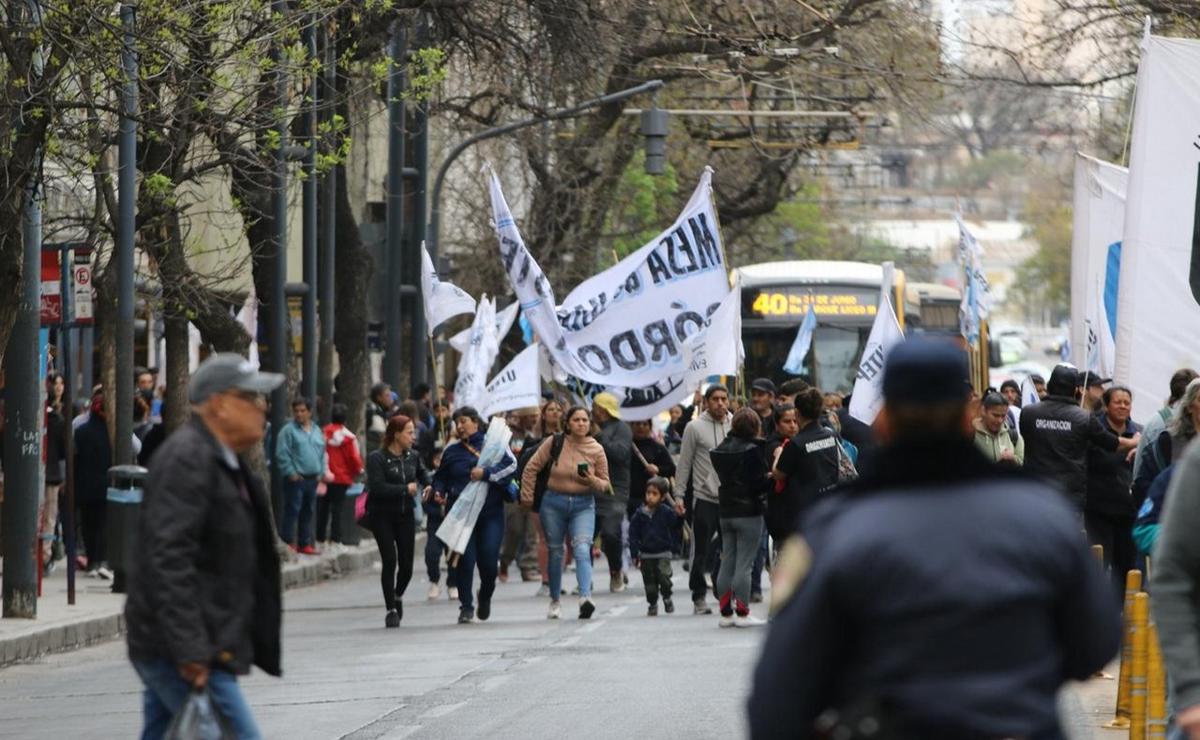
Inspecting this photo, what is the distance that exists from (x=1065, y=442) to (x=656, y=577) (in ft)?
17.4

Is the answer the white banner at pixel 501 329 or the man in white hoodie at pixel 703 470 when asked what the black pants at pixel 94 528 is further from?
the white banner at pixel 501 329

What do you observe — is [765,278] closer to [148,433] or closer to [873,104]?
[873,104]

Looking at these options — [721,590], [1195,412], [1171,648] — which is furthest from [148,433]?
[1171,648]

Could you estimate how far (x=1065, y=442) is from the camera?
44.1 ft

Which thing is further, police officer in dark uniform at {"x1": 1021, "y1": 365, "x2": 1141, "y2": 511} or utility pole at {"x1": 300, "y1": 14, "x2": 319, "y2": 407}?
utility pole at {"x1": 300, "y1": 14, "x2": 319, "y2": 407}

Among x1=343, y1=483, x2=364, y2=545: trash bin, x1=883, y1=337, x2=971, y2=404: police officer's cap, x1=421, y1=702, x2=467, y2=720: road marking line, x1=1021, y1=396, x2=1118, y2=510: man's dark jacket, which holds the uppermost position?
x1=883, y1=337, x2=971, y2=404: police officer's cap

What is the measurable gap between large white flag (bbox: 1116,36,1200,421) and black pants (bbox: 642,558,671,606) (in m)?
6.73

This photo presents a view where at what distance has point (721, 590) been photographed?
16.4 metres

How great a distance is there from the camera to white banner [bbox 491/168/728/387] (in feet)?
71.5

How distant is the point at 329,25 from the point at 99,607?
587cm

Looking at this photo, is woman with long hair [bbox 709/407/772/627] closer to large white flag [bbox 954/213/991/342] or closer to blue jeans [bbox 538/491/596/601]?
blue jeans [bbox 538/491/596/601]

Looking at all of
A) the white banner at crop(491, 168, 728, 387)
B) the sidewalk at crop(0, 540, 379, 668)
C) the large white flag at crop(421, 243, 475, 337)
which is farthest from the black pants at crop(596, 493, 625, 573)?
the large white flag at crop(421, 243, 475, 337)

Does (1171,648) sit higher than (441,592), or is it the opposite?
(1171,648)

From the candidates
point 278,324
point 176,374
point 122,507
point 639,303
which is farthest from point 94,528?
point 639,303
